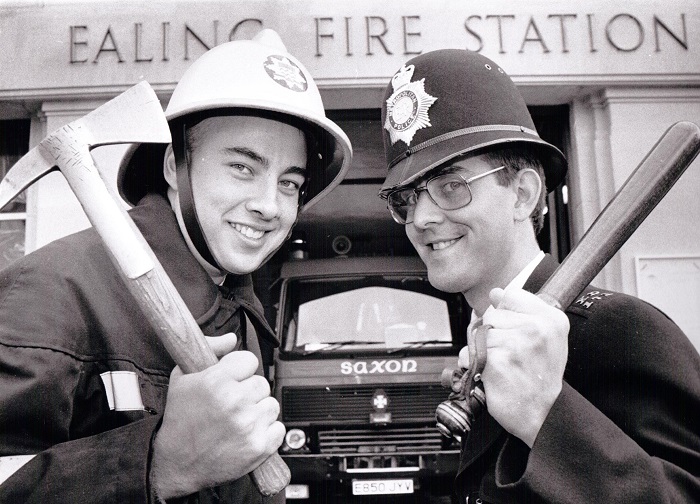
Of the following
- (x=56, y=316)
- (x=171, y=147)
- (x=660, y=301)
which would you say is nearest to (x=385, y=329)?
(x=660, y=301)

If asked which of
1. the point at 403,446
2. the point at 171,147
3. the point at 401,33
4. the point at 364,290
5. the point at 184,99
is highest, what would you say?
the point at 401,33

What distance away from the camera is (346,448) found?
5270mm

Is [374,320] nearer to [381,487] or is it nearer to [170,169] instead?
[381,487]

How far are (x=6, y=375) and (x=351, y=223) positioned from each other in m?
6.75

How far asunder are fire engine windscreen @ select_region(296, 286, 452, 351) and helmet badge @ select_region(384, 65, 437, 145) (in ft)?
12.6

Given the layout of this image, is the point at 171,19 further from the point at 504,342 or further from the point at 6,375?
the point at 504,342

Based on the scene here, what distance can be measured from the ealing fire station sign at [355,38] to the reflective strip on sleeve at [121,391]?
206 inches

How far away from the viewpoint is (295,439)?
524 cm

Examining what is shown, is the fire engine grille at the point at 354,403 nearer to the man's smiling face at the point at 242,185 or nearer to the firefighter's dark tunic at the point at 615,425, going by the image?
the man's smiling face at the point at 242,185

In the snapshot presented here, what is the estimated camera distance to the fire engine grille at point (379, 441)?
17.3ft

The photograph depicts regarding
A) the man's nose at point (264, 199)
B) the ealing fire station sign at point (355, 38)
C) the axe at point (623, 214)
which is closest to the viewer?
the axe at point (623, 214)

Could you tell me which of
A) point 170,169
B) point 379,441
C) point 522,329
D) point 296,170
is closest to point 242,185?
point 296,170

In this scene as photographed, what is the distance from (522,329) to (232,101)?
1.16 m

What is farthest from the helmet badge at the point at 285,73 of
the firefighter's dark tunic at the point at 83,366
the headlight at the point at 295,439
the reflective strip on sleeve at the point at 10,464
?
the headlight at the point at 295,439
